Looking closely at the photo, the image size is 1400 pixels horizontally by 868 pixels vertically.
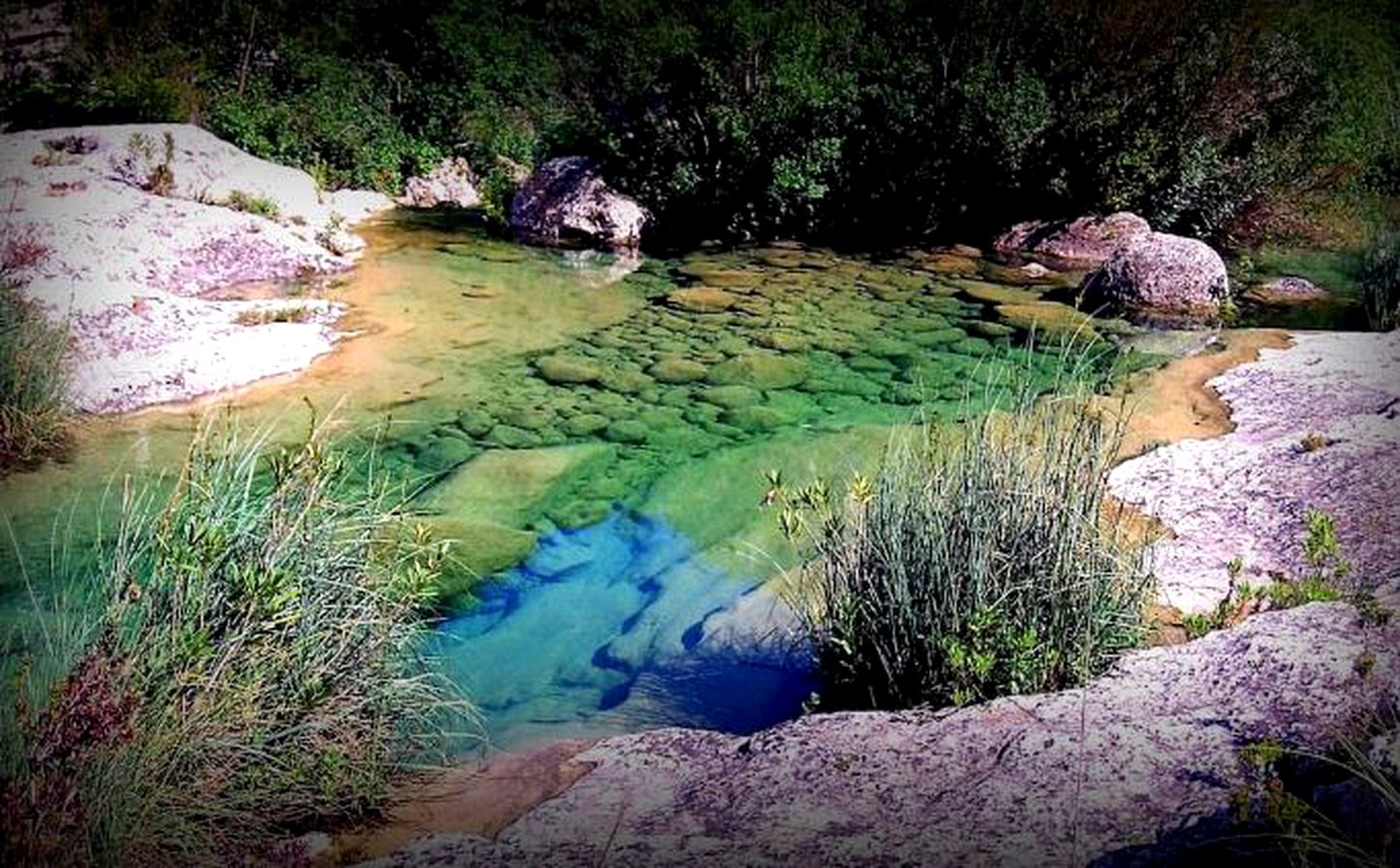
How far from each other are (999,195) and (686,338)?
18.0ft

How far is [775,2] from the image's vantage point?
41.2 feet

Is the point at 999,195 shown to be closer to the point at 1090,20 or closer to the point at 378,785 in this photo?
the point at 1090,20

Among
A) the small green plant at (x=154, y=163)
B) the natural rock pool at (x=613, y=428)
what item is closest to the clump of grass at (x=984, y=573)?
the natural rock pool at (x=613, y=428)

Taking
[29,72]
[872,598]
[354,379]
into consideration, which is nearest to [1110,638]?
[872,598]

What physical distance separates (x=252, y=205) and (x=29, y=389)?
598 cm

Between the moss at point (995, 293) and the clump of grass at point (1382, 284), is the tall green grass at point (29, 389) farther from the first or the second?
the clump of grass at point (1382, 284)

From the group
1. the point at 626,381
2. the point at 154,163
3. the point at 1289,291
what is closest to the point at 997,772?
the point at 626,381

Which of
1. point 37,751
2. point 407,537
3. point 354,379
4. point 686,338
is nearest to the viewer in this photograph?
point 37,751

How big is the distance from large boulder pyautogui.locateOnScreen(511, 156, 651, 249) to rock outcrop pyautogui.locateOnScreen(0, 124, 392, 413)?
202 centimetres

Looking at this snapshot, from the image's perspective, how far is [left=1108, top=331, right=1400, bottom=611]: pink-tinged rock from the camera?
459 centimetres

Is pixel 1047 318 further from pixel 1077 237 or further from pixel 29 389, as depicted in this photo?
pixel 29 389

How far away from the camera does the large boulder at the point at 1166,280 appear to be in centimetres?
975

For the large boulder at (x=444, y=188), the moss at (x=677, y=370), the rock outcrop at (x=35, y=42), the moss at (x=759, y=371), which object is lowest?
the moss at (x=677, y=370)

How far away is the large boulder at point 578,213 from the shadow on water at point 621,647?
7.44 metres
